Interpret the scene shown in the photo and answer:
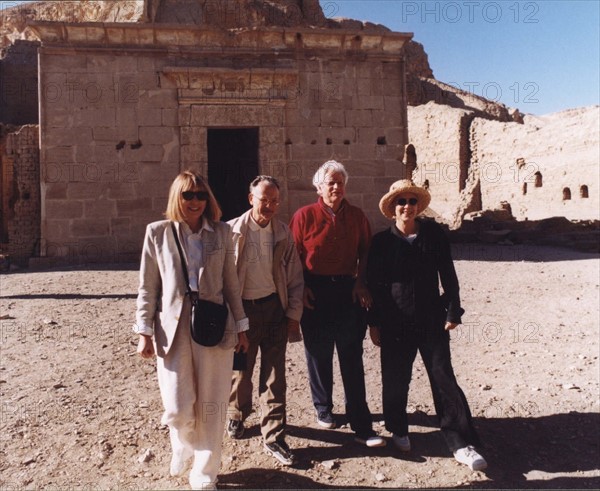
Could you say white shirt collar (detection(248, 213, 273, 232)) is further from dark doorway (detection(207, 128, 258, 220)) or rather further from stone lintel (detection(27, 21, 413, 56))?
dark doorway (detection(207, 128, 258, 220))

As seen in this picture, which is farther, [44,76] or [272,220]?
[44,76]

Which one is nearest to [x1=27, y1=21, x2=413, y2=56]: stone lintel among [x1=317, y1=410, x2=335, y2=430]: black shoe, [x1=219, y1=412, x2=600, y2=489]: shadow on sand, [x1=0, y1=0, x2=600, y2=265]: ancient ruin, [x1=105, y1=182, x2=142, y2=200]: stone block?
[x1=0, y1=0, x2=600, y2=265]: ancient ruin

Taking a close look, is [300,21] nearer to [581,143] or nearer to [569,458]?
[581,143]

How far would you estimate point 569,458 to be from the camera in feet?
10.9

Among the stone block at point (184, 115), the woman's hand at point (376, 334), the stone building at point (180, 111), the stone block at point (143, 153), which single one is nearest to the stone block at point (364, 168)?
the stone building at point (180, 111)

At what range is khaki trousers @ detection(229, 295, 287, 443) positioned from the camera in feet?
10.6

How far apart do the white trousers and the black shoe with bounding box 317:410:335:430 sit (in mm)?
1065

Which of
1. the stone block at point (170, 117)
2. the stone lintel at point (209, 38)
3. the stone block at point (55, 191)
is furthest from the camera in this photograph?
the stone block at point (170, 117)

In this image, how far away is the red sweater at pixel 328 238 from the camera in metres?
3.44

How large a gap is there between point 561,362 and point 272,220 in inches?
134

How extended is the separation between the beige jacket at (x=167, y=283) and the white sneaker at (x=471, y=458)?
156cm

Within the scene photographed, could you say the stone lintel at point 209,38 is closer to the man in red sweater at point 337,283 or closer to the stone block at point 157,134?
the stone block at point 157,134

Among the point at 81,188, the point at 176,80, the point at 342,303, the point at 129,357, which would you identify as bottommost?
the point at 129,357

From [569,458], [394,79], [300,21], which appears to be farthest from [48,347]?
[300,21]
